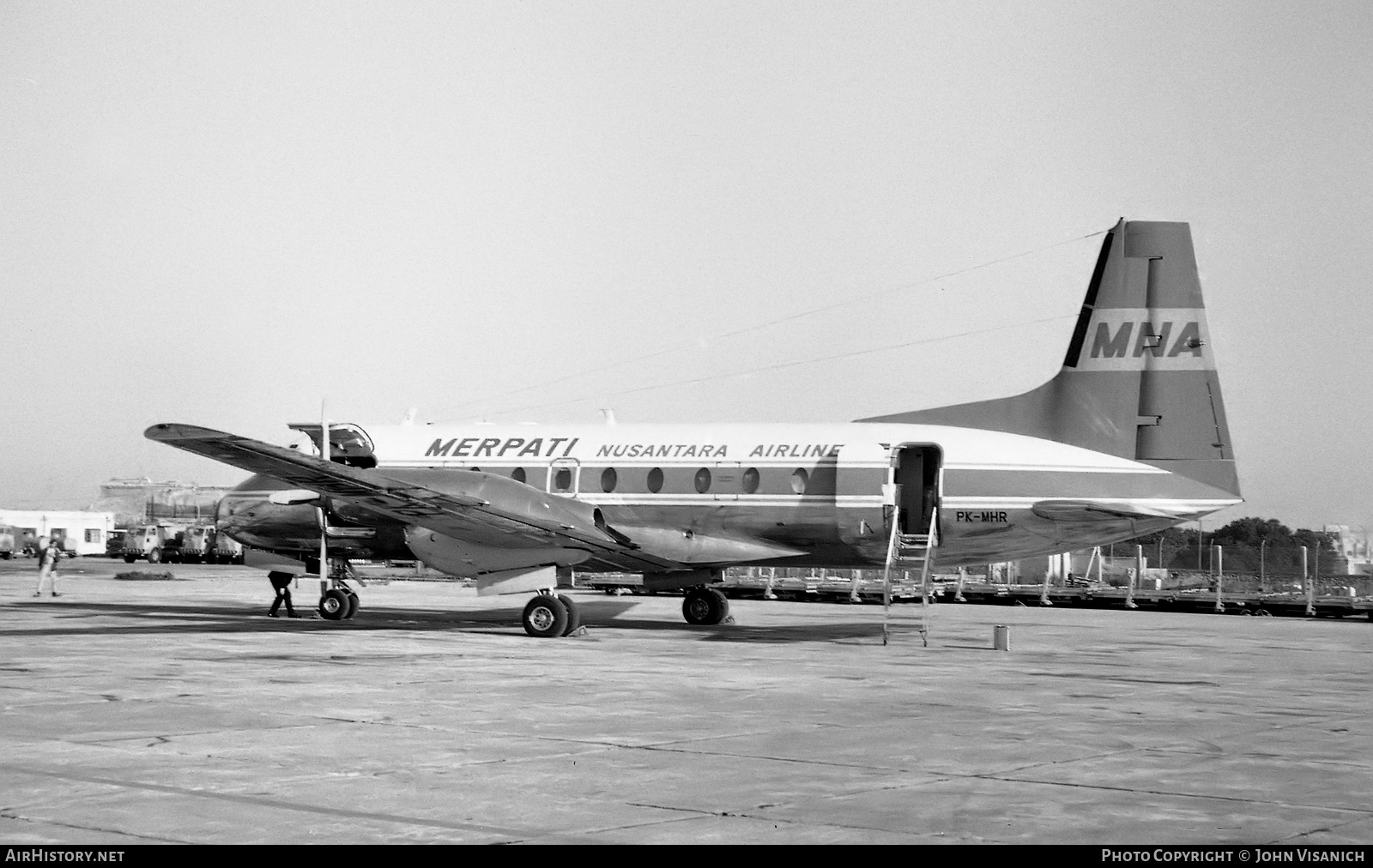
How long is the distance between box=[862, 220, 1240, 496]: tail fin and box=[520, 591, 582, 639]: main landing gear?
835 cm

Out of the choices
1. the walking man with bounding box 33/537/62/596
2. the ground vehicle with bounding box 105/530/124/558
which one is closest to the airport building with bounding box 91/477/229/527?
the ground vehicle with bounding box 105/530/124/558

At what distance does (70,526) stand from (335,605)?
8427cm

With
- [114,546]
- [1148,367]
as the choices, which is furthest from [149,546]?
[1148,367]

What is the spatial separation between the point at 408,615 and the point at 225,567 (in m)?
44.7

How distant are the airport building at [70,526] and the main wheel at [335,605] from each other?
80797 mm

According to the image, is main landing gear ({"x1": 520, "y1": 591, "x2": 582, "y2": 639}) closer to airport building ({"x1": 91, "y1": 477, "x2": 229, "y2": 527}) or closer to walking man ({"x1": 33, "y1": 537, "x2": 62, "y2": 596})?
walking man ({"x1": 33, "y1": 537, "x2": 62, "y2": 596})

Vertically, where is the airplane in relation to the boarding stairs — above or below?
above

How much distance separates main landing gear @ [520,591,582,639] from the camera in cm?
2148

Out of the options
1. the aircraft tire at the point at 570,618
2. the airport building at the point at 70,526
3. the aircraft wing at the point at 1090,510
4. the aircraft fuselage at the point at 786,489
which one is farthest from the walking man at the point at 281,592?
the airport building at the point at 70,526

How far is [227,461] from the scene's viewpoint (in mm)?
19672

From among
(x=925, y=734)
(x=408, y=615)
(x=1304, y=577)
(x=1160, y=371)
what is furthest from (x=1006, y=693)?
(x=1304, y=577)

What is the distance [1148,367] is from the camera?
70.5 ft

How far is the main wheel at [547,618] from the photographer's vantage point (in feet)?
70.5

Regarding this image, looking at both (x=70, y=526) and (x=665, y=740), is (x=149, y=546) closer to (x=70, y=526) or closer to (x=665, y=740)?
(x=70, y=526)
